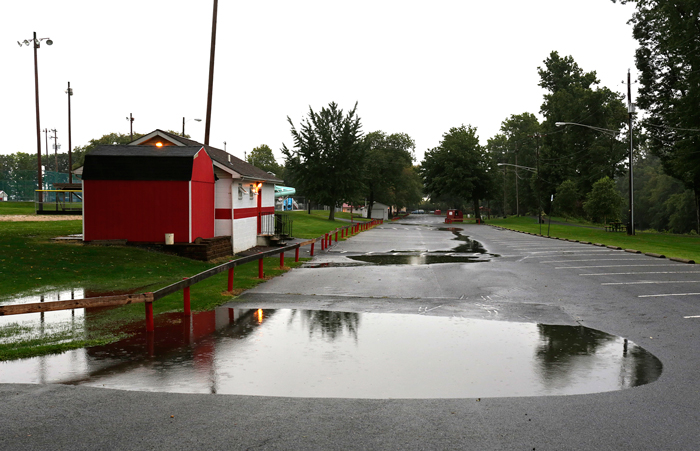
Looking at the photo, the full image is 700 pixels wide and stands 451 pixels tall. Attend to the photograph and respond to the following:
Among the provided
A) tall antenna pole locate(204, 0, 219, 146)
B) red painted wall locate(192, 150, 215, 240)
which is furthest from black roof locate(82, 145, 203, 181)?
tall antenna pole locate(204, 0, 219, 146)

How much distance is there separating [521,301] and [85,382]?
9109 mm

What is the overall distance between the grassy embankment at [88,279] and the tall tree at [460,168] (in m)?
60.8

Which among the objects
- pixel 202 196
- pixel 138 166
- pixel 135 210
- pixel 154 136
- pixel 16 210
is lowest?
pixel 16 210

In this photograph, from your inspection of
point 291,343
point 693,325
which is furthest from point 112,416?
point 693,325

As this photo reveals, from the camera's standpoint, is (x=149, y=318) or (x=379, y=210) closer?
(x=149, y=318)

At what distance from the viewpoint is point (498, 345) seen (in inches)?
329

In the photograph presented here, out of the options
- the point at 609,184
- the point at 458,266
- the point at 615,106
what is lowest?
the point at 458,266

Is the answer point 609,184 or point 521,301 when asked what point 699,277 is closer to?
point 521,301

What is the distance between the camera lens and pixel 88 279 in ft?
48.1

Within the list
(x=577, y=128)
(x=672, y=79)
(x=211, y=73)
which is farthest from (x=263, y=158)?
(x=211, y=73)

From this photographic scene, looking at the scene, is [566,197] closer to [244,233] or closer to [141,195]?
[244,233]

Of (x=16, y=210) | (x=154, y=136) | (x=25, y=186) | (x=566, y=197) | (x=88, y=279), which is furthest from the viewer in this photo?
(x=566, y=197)

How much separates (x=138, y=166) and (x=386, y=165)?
7705 centimetres

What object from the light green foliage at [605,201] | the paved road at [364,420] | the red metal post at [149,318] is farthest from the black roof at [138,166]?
the light green foliage at [605,201]
